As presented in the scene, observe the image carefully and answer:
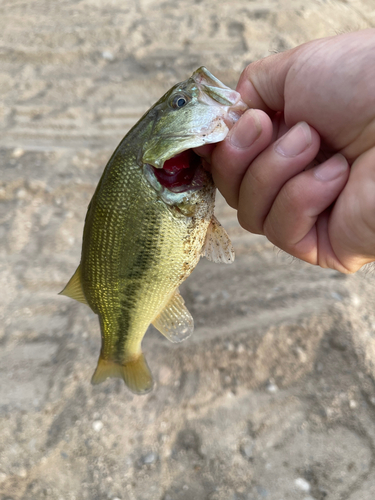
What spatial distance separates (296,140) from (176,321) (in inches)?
42.1

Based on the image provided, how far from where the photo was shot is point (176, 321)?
79.0 inches

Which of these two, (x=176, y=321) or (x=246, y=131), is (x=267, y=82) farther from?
(x=176, y=321)

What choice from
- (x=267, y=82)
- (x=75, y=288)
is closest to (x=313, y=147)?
(x=267, y=82)

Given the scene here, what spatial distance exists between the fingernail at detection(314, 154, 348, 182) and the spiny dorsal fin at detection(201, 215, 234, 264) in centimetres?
50

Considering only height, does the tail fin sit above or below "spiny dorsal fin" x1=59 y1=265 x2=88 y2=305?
below

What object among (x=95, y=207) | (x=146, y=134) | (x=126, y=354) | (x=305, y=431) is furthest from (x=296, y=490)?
(x=146, y=134)

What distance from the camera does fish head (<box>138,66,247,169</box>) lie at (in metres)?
1.48

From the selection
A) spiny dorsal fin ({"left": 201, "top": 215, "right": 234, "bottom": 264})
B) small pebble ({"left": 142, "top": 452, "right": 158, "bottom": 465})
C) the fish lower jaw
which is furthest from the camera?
small pebble ({"left": 142, "top": 452, "right": 158, "bottom": 465})

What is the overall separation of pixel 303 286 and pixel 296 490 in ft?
4.36

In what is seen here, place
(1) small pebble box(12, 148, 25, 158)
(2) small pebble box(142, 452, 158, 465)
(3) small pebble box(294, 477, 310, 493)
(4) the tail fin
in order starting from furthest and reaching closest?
1. (1) small pebble box(12, 148, 25, 158)
2. (2) small pebble box(142, 452, 158, 465)
3. (3) small pebble box(294, 477, 310, 493)
4. (4) the tail fin

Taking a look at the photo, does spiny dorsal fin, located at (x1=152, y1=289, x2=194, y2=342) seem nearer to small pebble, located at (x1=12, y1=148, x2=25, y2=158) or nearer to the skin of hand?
the skin of hand

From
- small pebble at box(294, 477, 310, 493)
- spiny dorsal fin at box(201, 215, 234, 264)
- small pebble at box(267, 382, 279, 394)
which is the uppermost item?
spiny dorsal fin at box(201, 215, 234, 264)

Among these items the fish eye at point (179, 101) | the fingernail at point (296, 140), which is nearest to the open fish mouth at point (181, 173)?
the fish eye at point (179, 101)

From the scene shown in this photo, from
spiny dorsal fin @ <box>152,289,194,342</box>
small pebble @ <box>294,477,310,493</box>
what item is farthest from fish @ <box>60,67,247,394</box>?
small pebble @ <box>294,477,310,493</box>
